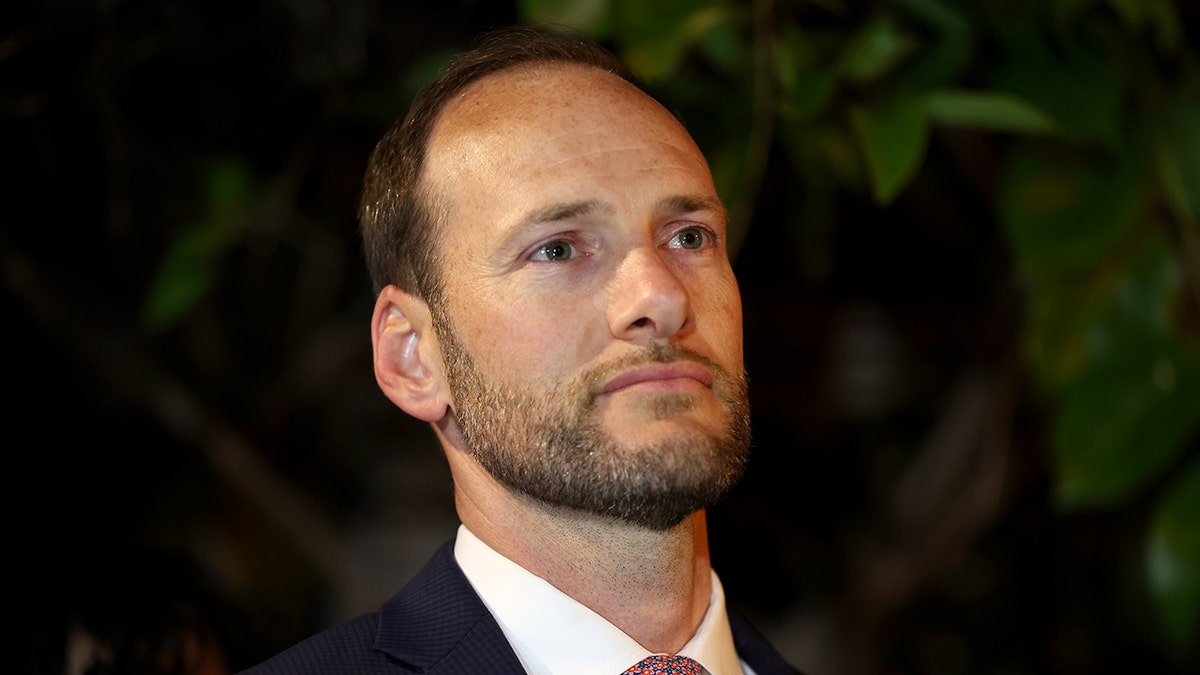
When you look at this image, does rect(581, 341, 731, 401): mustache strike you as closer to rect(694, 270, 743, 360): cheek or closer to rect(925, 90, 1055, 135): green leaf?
rect(694, 270, 743, 360): cheek

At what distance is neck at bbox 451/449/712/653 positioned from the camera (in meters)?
1.03

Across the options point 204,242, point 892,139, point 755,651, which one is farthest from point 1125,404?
point 204,242

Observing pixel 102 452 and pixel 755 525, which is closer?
pixel 102 452

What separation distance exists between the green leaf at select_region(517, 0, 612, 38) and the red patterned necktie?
721mm

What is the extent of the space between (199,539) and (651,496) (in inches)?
50.1

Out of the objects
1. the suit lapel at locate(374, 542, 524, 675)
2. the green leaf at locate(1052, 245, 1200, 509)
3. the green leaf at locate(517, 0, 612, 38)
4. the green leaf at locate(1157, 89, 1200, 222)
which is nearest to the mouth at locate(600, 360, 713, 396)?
the suit lapel at locate(374, 542, 524, 675)

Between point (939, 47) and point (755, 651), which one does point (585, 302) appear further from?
point (939, 47)

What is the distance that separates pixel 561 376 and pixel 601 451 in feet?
0.24

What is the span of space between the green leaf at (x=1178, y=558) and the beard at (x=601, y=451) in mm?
793

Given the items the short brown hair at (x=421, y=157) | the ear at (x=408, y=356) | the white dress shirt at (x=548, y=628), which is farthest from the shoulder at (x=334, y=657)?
the short brown hair at (x=421, y=157)

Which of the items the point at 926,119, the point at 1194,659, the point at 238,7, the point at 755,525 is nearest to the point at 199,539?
the point at 238,7

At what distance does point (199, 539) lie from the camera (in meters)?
2.00

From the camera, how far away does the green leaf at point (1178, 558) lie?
1522mm

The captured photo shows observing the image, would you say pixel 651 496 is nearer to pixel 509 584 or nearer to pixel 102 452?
pixel 509 584
